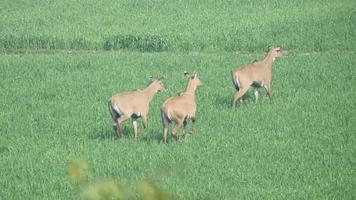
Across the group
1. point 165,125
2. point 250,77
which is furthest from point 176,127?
point 250,77

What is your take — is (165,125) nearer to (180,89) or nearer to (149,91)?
(149,91)

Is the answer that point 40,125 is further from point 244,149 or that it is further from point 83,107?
point 244,149

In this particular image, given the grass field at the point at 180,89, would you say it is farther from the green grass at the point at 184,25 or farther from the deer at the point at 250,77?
the deer at the point at 250,77

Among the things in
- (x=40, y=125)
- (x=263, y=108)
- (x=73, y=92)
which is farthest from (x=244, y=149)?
(x=73, y=92)

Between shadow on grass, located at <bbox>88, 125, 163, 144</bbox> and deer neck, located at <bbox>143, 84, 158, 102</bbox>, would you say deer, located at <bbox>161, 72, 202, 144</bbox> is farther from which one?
deer neck, located at <bbox>143, 84, 158, 102</bbox>

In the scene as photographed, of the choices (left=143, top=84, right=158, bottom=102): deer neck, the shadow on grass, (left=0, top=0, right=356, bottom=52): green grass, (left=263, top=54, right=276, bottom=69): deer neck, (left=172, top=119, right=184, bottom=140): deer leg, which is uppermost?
(left=0, top=0, right=356, bottom=52): green grass

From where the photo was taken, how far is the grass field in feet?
33.3

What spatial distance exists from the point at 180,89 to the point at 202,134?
197 inches

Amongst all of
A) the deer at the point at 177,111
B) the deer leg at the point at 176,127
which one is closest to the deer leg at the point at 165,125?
the deer at the point at 177,111

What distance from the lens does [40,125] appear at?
14641 mm

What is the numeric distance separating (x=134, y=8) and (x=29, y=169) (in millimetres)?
22049

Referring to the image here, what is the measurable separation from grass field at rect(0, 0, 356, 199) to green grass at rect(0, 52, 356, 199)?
31 millimetres

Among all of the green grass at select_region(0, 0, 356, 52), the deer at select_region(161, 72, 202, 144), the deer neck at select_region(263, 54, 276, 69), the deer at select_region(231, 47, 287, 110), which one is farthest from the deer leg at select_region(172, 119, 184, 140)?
the green grass at select_region(0, 0, 356, 52)

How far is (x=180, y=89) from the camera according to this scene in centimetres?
1767
